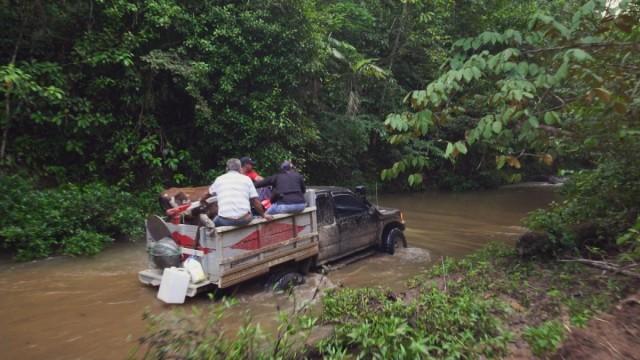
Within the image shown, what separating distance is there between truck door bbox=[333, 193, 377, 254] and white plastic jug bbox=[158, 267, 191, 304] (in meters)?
3.02

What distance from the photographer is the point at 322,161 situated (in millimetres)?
15984

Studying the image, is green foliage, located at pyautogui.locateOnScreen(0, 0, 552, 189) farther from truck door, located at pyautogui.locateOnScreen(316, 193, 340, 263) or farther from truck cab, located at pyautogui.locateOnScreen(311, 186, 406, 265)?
truck door, located at pyautogui.locateOnScreen(316, 193, 340, 263)

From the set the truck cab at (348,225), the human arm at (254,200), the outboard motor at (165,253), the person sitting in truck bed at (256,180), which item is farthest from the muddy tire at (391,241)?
the outboard motor at (165,253)

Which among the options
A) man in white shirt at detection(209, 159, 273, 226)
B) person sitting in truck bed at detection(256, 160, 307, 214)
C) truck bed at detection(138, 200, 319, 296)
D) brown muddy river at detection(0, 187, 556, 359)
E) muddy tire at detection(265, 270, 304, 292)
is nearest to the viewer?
brown muddy river at detection(0, 187, 556, 359)

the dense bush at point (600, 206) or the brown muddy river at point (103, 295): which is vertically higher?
the dense bush at point (600, 206)

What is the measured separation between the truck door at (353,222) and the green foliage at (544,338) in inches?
176

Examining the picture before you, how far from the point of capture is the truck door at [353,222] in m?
7.91

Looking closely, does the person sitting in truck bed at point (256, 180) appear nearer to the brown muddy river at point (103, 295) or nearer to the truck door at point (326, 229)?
the truck door at point (326, 229)

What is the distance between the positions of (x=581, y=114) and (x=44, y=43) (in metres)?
10.4

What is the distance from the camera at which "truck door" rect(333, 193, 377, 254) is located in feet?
25.9

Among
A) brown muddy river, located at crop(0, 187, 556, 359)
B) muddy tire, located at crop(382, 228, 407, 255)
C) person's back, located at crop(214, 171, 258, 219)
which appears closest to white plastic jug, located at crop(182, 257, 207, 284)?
brown muddy river, located at crop(0, 187, 556, 359)

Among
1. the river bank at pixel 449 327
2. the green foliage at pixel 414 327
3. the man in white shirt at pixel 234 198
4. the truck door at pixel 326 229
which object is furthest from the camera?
the truck door at pixel 326 229

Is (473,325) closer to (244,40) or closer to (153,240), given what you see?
(153,240)

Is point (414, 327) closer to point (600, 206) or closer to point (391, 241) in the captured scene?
point (600, 206)
